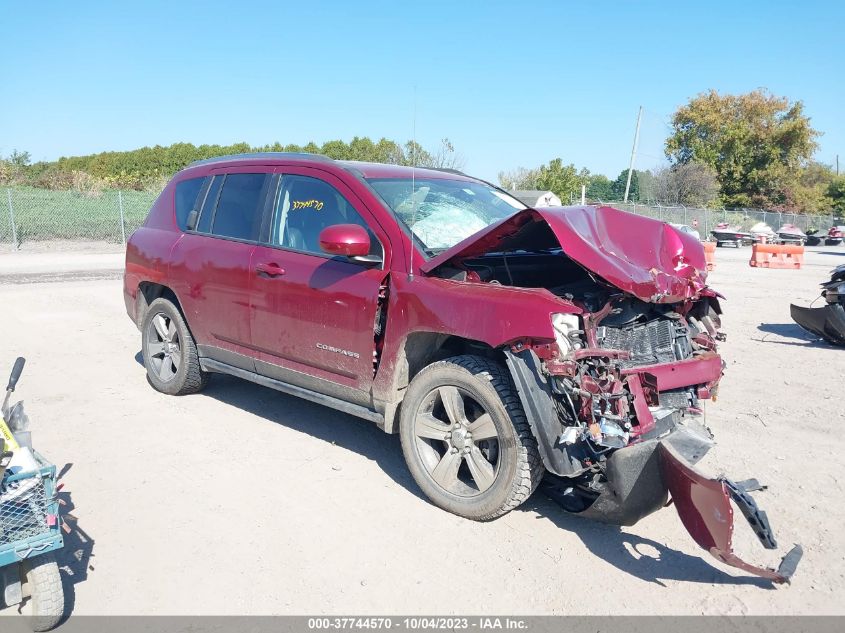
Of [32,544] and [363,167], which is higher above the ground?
[363,167]

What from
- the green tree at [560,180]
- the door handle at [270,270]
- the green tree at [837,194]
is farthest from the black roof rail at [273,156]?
the green tree at [837,194]

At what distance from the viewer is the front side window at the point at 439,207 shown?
4.43 metres

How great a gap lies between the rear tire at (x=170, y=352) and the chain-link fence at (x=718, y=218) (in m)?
28.1

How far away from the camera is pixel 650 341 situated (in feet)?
13.1

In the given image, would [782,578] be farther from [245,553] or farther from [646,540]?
[245,553]

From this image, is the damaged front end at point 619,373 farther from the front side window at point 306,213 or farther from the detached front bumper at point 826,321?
the detached front bumper at point 826,321

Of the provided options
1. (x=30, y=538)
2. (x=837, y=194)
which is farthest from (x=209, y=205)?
(x=837, y=194)

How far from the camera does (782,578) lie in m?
3.01

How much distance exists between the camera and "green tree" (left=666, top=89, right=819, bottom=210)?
1954 inches

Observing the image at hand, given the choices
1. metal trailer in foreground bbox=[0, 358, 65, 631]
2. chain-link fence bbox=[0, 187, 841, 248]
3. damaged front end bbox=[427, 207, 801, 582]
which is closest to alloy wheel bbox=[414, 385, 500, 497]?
damaged front end bbox=[427, 207, 801, 582]

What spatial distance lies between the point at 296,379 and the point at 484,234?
1815 millimetres

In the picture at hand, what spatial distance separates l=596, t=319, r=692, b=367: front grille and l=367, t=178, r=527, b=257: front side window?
1.18 metres

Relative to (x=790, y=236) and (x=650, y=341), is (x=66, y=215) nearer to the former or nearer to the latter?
(x=650, y=341)

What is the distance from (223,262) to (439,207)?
1.71 m
